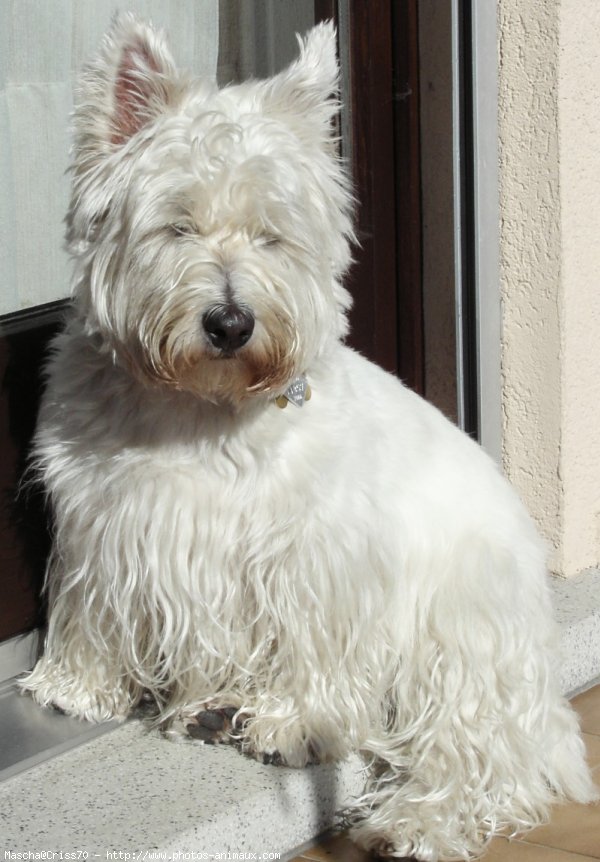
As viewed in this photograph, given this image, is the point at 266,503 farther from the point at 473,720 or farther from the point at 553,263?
the point at 553,263

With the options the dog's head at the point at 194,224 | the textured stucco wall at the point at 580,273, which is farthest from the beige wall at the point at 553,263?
the dog's head at the point at 194,224

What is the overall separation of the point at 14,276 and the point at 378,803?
1690 mm

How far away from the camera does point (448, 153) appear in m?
4.21

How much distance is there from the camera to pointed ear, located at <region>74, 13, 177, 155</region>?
9.57 ft

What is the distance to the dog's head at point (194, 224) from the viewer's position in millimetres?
2842

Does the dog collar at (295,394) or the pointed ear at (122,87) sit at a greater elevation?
the pointed ear at (122,87)

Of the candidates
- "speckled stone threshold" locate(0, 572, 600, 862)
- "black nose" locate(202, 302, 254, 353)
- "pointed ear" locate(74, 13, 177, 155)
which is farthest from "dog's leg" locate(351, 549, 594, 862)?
"pointed ear" locate(74, 13, 177, 155)

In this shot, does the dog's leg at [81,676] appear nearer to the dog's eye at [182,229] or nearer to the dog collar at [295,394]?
the dog collar at [295,394]

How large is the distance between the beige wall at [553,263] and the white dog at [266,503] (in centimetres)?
91

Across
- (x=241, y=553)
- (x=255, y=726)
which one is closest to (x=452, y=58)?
(x=241, y=553)

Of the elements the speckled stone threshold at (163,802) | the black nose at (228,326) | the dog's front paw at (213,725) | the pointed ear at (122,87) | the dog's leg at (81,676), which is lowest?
the speckled stone threshold at (163,802)

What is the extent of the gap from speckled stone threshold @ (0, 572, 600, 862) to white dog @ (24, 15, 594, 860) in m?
0.07

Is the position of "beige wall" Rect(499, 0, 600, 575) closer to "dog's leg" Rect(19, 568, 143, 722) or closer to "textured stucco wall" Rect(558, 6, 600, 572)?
"textured stucco wall" Rect(558, 6, 600, 572)

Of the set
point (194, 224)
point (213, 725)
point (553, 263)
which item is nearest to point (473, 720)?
point (213, 725)
